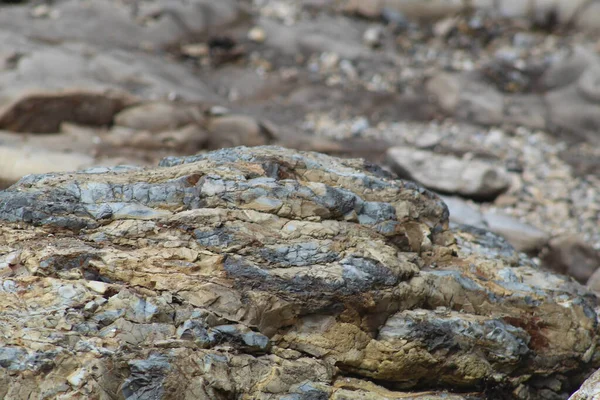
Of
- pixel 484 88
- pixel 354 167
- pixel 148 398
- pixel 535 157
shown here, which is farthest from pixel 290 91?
pixel 148 398

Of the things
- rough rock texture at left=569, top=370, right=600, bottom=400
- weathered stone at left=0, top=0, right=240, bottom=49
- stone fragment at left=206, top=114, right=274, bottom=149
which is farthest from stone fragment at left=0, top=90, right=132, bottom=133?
rough rock texture at left=569, top=370, right=600, bottom=400

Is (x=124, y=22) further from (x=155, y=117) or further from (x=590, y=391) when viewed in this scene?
(x=590, y=391)

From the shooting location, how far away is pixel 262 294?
4047mm

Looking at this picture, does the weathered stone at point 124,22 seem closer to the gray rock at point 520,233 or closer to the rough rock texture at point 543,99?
the rough rock texture at point 543,99

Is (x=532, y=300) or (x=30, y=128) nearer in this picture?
(x=532, y=300)

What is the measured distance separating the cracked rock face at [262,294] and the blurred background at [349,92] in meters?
2.96

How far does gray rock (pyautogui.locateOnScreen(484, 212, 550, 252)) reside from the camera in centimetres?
833

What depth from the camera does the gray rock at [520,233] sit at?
8328 millimetres

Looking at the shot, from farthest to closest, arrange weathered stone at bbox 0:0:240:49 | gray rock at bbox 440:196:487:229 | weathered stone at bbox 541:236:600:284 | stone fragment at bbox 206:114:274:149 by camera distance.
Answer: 1. weathered stone at bbox 0:0:240:49
2. stone fragment at bbox 206:114:274:149
3. gray rock at bbox 440:196:487:229
4. weathered stone at bbox 541:236:600:284

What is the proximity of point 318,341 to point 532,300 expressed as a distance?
1822 mm

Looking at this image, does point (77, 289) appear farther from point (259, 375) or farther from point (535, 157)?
point (535, 157)

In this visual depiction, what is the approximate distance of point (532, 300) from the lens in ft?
16.4

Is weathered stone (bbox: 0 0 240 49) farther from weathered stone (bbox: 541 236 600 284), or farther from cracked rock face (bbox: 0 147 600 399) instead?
cracked rock face (bbox: 0 147 600 399)

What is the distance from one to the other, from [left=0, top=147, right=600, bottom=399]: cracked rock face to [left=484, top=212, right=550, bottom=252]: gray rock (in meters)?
3.12
